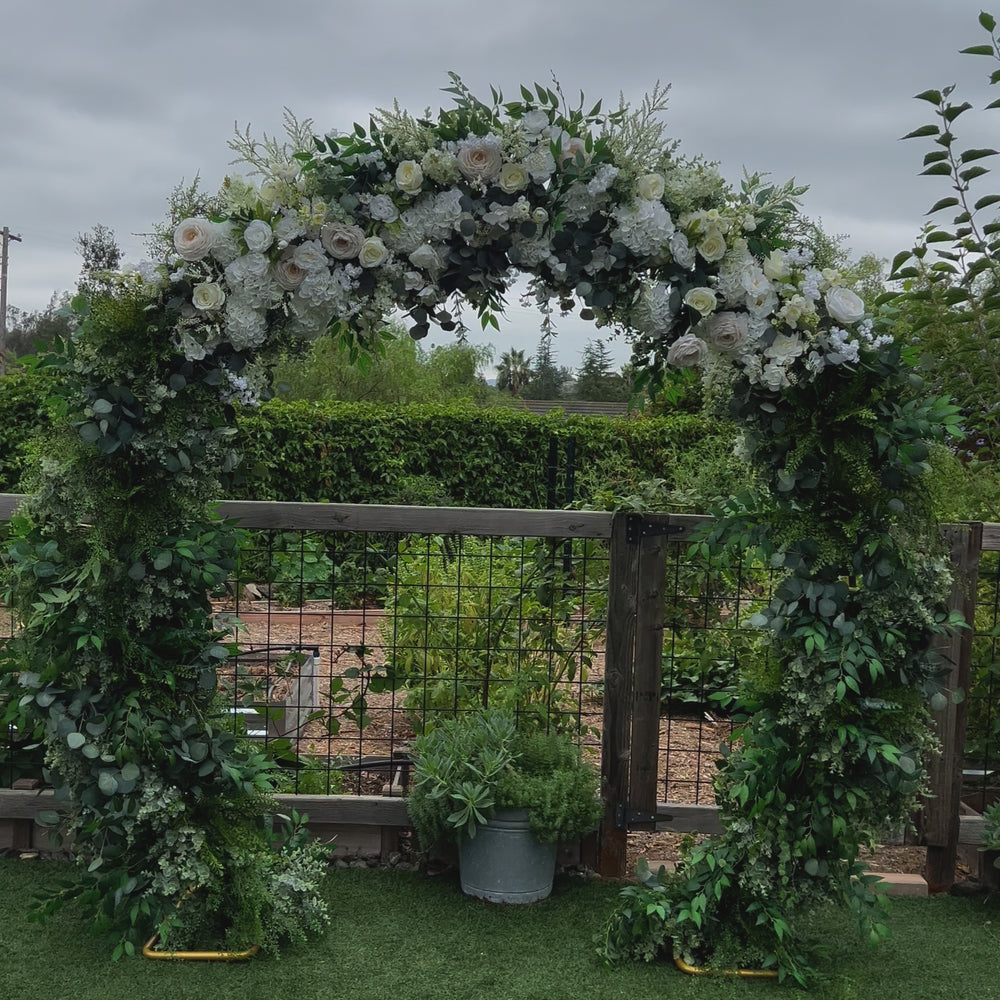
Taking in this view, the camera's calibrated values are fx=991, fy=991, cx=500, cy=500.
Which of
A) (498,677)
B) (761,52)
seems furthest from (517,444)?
(761,52)

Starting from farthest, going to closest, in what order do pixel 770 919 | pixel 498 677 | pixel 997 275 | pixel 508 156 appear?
pixel 498 677, pixel 997 275, pixel 770 919, pixel 508 156

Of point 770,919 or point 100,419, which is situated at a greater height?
point 100,419

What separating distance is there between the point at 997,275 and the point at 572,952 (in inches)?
96.9

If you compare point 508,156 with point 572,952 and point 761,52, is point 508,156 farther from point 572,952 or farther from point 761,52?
point 572,952

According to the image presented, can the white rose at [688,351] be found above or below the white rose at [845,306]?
below

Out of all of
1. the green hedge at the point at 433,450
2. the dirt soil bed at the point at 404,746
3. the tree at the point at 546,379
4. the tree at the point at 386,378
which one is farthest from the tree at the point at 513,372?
the dirt soil bed at the point at 404,746

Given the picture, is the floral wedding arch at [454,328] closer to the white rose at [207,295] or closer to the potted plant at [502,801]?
the white rose at [207,295]

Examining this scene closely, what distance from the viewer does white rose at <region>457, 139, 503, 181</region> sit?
2426mm

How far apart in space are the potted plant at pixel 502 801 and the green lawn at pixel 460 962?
117 mm

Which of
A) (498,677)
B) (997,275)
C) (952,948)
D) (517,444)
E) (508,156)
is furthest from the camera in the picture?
(517,444)

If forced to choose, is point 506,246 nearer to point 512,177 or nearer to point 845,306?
point 512,177

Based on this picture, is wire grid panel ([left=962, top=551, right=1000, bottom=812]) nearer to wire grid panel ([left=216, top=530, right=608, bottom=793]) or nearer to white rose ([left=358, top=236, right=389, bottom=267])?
wire grid panel ([left=216, top=530, right=608, bottom=793])

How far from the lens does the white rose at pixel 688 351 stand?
2.50m

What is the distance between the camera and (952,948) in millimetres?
2859
